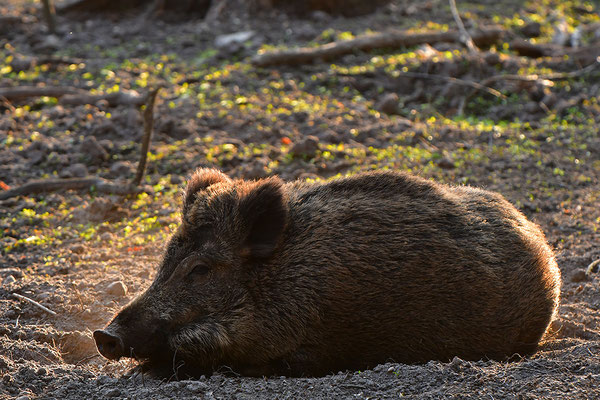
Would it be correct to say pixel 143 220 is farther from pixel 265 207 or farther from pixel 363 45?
pixel 363 45

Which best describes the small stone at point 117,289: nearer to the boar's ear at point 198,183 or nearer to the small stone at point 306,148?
the boar's ear at point 198,183

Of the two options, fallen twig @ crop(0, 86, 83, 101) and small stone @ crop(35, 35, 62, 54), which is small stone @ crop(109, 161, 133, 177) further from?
small stone @ crop(35, 35, 62, 54)

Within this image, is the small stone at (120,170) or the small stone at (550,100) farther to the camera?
the small stone at (550,100)

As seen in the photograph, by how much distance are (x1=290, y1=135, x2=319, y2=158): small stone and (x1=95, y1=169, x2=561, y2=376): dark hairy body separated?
3209 mm

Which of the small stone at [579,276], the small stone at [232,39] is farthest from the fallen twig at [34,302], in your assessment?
the small stone at [232,39]

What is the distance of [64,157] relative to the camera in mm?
8055

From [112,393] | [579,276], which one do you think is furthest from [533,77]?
[112,393]

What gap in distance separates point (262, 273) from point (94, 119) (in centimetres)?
510

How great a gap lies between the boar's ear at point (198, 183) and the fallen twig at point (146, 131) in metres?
1.88

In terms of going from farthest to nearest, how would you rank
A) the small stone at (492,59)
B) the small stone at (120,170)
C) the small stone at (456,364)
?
1. the small stone at (492,59)
2. the small stone at (120,170)
3. the small stone at (456,364)

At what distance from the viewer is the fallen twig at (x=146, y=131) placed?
679cm

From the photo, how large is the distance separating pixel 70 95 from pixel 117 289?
479 centimetres

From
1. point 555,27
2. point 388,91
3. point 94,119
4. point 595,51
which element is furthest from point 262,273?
point 555,27

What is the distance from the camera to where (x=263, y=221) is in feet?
15.0
